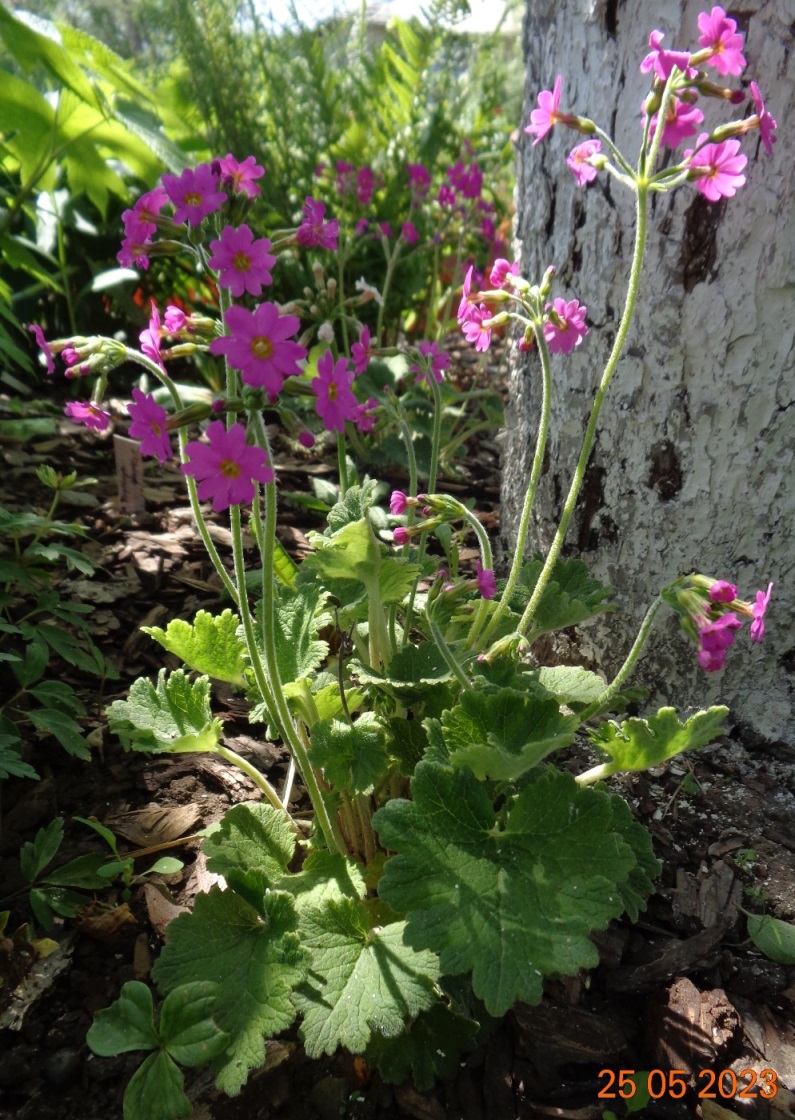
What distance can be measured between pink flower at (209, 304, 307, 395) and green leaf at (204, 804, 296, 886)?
76cm

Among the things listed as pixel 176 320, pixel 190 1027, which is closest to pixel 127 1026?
pixel 190 1027

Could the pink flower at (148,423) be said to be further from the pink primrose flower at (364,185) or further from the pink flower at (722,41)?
the pink primrose flower at (364,185)

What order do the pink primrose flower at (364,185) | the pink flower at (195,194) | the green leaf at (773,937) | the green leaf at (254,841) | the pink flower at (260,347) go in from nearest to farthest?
the pink flower at (260,347)
the pink flower at (195,194)
the green leaf at (254,841)
the green leaf at (773,937)
the pink primrose flower at (364,185)

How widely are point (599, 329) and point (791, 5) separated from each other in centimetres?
63

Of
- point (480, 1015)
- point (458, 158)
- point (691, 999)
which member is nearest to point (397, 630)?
point (480, 1015)

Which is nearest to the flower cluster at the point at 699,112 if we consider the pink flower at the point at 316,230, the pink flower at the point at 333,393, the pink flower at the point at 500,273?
the pink flower at the point at 500,273

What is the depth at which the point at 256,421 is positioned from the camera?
3.56ft

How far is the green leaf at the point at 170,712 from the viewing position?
1408mm

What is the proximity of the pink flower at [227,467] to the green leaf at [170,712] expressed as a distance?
1.69 feet

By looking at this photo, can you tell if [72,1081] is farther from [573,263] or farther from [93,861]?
[573,263]

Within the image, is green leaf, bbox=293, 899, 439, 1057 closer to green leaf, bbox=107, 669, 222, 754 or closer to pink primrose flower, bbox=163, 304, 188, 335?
green leaf, bbox=107, 669, 222, 754

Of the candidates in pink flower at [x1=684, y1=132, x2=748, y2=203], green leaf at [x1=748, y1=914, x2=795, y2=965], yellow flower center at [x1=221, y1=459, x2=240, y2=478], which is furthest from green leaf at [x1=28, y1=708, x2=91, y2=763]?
pink flower at [x1=684, y1=132, x2=748, y2=203]

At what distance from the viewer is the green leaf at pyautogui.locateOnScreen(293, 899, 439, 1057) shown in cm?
115

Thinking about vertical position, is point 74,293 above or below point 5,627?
above
